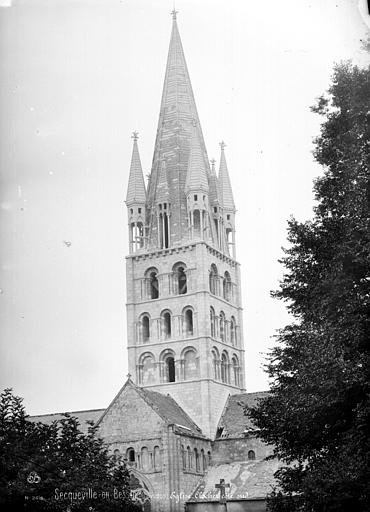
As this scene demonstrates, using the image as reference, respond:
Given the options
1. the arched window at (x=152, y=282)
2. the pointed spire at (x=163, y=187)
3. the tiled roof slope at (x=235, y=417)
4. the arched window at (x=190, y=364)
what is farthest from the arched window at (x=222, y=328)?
the pointed spire at (x=163, y=187)

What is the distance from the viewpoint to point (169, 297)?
6034cm

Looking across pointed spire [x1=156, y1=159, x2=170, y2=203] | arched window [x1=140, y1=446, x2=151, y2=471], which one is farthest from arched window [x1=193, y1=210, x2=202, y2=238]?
arched window [x1=140, y1=446, x2=151, y2=471]

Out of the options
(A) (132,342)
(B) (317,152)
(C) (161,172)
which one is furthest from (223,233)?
(B) (317,152)

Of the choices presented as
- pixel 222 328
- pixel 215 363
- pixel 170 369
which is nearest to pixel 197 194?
pixel 222 328

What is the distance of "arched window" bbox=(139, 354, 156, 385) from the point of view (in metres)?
59.4

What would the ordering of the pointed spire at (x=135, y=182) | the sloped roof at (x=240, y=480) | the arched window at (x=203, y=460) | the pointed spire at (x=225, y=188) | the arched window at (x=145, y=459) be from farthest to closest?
the pointed spire at (x=225, y=188) → the pointed spire at (x=135, y=182) → the arched window at (x=203, y=460) → the arched window at (x=145, y=459) → the sloped roof at (x=240, y=480)

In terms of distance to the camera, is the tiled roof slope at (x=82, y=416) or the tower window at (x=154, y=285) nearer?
the tiled roof slope at (x=82, y=416)

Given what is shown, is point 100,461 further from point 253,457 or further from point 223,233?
point 223,233

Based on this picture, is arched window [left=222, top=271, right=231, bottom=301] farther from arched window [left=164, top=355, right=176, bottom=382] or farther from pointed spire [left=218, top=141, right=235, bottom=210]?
arched window [left=164, top=355, right=176, bottom=382]

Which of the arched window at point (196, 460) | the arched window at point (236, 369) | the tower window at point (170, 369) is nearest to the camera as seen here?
the arched window at point (196, 460)

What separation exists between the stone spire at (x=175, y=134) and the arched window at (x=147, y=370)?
324 inches

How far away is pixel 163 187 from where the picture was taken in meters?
63.1

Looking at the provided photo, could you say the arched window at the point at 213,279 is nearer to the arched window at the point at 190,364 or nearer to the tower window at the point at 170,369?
the arched window at the point at 190,364

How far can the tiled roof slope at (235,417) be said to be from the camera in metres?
56.6
